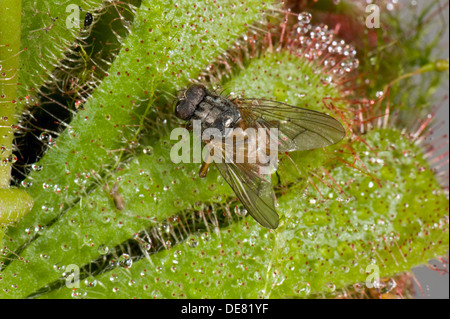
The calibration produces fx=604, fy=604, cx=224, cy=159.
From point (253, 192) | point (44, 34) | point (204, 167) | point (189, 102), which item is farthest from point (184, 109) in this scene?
point (44, 34)

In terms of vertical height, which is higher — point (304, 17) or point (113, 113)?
point (304, 17)

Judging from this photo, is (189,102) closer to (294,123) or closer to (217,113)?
(217,113)

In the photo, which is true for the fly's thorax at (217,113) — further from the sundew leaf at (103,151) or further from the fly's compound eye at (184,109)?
the sundew leaf at (103,151)

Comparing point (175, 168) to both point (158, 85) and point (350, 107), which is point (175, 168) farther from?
point (350, 107)

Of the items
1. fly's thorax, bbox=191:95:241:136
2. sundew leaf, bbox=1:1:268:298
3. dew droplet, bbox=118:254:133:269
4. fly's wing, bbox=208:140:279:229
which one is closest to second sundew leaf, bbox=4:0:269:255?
sundew leaf, bbox=1:1:268:298

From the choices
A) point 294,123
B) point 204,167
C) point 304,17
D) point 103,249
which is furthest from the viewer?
point 304,17

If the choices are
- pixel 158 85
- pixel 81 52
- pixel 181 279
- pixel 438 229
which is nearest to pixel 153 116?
pixel 158 85
